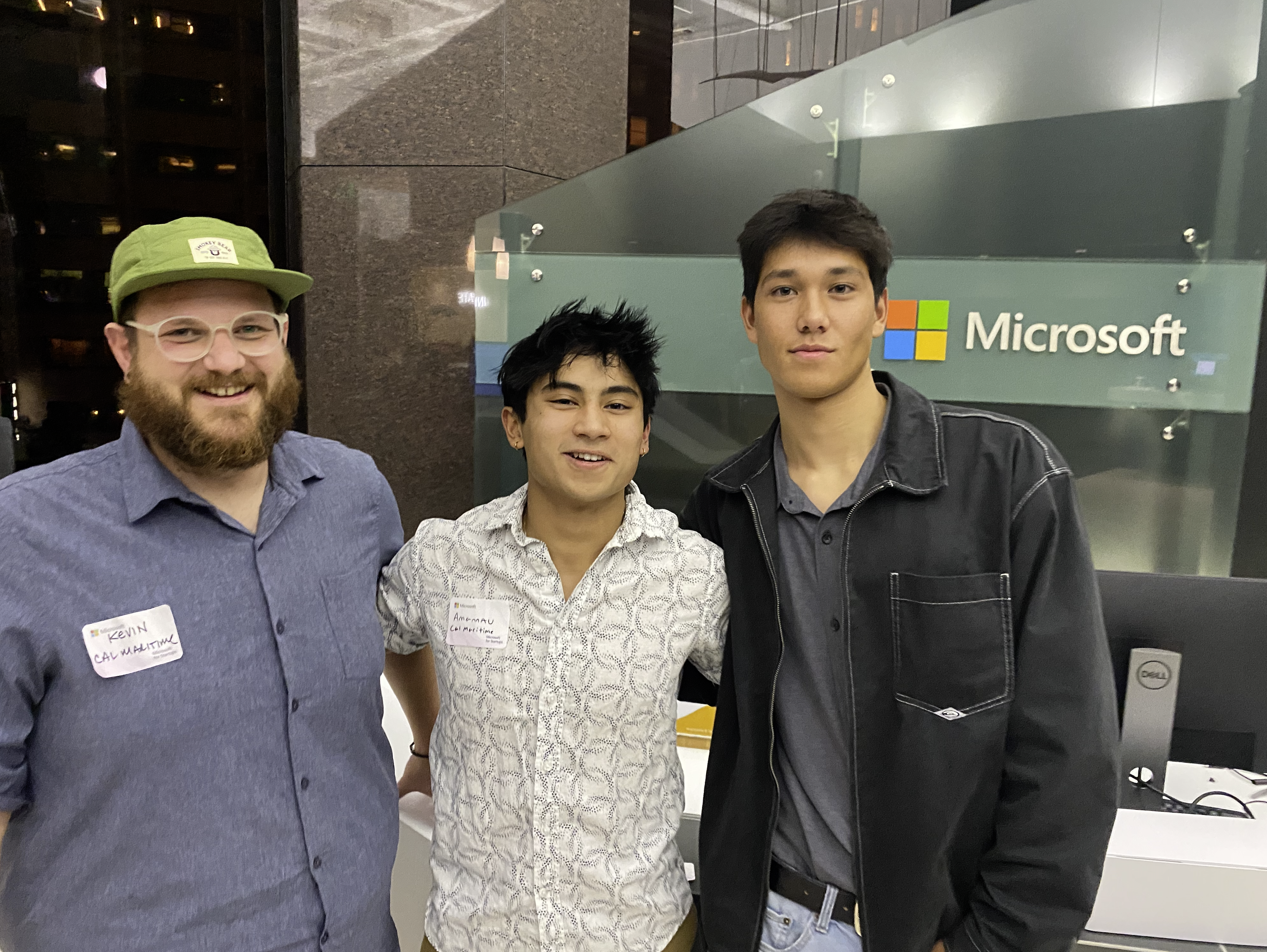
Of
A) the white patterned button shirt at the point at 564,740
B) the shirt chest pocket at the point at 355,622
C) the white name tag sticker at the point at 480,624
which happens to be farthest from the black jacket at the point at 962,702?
the shirt chest pocket at the point at 355,622

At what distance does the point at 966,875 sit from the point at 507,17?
418 cm

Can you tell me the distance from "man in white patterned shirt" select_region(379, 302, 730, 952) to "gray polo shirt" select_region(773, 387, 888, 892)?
0.49 ft

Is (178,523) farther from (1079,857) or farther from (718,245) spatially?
(718,245)

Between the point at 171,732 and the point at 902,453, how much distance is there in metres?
1.22

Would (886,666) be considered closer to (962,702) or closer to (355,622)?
(962,702)

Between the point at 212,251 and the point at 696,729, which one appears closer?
the point at 212,251

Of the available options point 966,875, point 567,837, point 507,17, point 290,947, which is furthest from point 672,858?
point 507,17

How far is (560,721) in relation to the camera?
1.35 meters

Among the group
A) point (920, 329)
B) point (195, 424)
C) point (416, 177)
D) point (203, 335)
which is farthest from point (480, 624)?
point (416, 177)

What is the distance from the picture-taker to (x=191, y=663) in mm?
1213

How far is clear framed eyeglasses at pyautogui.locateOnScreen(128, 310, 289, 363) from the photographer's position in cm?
130

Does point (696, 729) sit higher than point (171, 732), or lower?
lower

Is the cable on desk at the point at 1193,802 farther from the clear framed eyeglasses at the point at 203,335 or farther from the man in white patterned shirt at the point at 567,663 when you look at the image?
the clear framed eyeglasses at the point at 203,335

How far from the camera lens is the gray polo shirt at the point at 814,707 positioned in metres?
1.36
